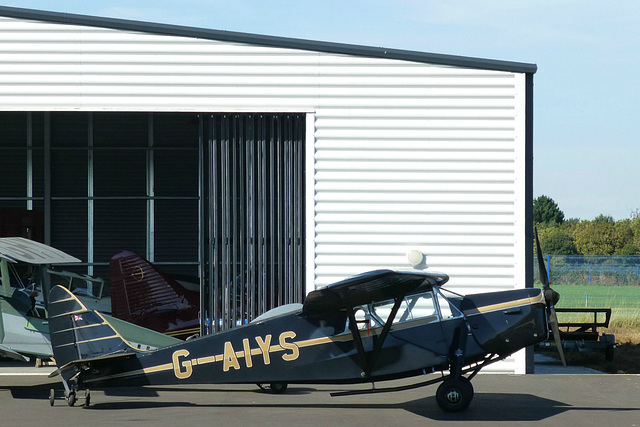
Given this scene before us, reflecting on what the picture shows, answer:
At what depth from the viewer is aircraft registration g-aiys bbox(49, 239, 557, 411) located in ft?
31.6

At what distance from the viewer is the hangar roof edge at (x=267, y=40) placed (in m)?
12.6

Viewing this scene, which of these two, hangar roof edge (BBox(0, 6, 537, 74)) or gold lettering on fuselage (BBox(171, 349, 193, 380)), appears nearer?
gold lettering on fuselage (BBox(171, 349, 193, 380))

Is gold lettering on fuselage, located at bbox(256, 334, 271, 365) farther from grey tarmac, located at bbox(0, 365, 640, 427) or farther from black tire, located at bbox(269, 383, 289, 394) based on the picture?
black tire, located at bbox(269, 383, 289, 394)

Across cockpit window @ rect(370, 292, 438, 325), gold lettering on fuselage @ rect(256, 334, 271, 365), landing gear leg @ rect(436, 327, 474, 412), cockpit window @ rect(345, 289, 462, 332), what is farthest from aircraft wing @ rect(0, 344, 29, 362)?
landing gear leg @ rect(436, 327, 474, 412)

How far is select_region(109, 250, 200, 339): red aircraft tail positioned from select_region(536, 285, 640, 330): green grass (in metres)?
12.0

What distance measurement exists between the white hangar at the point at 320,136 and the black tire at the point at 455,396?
341cm

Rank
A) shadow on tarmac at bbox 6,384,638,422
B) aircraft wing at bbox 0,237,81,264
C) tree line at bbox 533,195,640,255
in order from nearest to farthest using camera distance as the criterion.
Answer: shadow on tarmac at bbox 6,384,638,422 → aircraft wing at bbox 0,237,81,264 → tree line at bbox 533,195,640,255

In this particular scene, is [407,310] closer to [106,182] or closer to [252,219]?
[252,219]

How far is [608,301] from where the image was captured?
106 feet

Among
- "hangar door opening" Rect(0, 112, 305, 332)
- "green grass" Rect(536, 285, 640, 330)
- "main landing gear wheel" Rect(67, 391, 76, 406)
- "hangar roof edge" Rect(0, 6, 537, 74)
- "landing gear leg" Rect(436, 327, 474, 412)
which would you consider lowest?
"green grass" Rect(536, 285, 640, 330)

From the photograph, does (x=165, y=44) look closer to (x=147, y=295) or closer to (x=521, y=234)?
(x=147, y=295)

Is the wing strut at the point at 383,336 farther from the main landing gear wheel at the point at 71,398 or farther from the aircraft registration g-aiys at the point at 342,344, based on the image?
the main landing gear wheel at the point at 71,398

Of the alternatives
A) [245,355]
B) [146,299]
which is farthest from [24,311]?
[245,355]

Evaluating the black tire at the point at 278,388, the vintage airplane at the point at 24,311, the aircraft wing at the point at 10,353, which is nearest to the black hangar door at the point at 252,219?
the black tire at the point at 278,388
